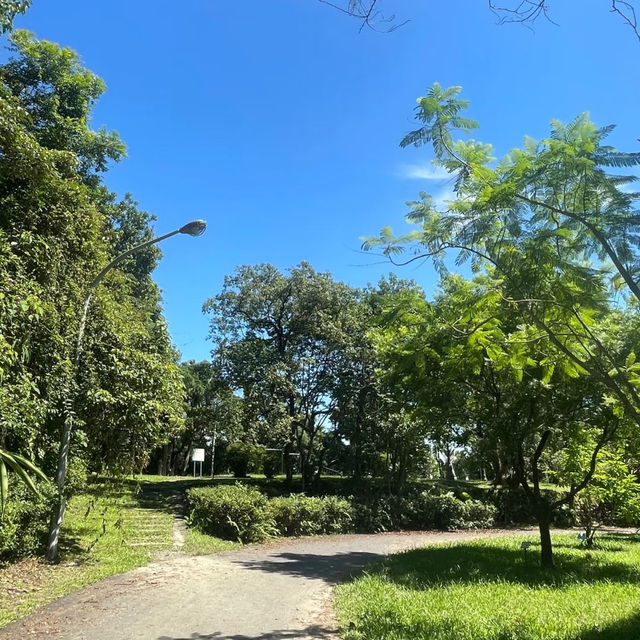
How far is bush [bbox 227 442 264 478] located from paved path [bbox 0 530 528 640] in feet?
81.7

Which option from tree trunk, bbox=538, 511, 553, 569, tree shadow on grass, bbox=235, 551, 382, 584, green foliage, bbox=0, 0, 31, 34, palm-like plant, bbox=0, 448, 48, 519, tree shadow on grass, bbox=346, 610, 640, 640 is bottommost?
tree shadow on grass, bbox=235, 551, 382, 584

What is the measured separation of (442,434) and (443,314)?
28.2 ft

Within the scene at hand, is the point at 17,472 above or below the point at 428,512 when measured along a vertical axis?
above

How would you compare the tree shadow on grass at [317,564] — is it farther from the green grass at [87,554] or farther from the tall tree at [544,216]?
the tall tree at [544,216]

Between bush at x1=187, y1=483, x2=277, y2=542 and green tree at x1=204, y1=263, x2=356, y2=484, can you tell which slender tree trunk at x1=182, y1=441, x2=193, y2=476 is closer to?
green tree at x1=204, y1=263, x2=356, y2=484

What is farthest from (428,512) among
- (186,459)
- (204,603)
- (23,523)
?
(186,459)

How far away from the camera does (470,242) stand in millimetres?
5309

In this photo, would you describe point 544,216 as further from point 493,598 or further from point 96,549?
point 96,549

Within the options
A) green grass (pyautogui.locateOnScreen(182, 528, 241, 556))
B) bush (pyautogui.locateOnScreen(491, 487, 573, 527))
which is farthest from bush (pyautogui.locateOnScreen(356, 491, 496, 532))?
green grass (pyautogui.locateOnScreen(182, 528, 241, 556))

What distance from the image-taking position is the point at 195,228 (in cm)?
963

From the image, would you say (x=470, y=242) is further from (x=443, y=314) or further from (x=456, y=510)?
(x=456, y=510)

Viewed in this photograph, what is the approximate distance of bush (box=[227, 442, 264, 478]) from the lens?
36438 millimetres

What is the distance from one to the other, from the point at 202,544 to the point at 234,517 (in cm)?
206

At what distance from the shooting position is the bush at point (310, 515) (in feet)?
53.5
